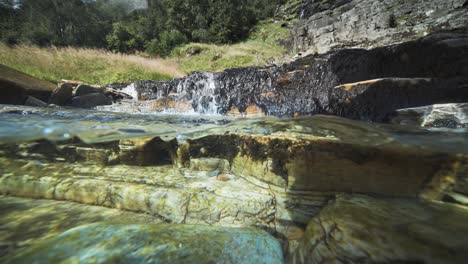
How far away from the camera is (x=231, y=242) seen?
1239mm

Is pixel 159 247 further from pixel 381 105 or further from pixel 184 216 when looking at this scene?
pixel 381 105

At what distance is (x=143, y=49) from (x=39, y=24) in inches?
569

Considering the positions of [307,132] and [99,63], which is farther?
[99,63]

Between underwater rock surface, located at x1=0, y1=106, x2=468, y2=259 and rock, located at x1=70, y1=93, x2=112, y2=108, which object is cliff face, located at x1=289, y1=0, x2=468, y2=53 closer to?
underwater rock surface, located at x1=0, y1=106, x2=468, y2=259

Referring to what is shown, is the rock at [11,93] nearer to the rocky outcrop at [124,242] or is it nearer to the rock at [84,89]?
the rock at [84,89]

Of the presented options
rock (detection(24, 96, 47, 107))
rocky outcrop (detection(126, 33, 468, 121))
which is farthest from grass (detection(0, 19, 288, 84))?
rocky outcrop (detection(126, 33, 468, 121))

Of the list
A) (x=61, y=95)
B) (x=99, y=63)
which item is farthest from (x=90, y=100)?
(x=99, y=63)

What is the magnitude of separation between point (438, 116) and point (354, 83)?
1362 millimetres

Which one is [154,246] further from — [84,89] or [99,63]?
[99,63]

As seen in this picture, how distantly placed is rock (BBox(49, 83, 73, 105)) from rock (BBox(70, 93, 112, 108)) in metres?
0.17

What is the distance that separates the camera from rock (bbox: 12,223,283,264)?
103 centimetres

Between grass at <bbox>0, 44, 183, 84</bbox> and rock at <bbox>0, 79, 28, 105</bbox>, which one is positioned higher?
grass at <bbox>0, 44, 183, 84</bbox>

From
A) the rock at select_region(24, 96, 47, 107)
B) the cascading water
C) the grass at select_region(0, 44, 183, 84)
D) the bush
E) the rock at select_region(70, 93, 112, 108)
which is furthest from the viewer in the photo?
the bush

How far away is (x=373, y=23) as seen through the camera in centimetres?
1196
